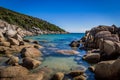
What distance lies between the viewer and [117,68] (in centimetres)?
1336

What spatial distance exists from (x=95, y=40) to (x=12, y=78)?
22916 millimetres

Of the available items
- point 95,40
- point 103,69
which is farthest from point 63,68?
point 95,40

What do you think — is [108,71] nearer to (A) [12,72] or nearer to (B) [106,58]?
(A) [12,72]

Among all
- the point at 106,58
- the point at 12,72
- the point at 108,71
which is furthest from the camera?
the point at 106,58

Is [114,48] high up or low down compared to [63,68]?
up

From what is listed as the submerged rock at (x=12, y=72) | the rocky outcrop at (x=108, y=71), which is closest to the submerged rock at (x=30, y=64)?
the submerged rock at (x=12, y=72)

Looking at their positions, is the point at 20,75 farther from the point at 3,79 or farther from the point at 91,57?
the point at 91,57

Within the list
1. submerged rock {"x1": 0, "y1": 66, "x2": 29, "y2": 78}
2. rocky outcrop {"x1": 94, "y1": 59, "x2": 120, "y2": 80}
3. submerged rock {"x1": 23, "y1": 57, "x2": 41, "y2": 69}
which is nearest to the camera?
rocky outcrop {"x1": 94, "y1": 59, "x2": 120, "y2": 80}

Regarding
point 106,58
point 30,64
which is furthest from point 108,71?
point 106,58

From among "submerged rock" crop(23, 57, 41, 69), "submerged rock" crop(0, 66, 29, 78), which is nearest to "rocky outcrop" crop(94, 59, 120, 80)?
"submerged rock" crop(0, 66, 29, 78)

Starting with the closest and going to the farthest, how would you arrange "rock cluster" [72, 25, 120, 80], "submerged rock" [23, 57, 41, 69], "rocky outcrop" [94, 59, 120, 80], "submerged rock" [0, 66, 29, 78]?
"rocky outcrop" [94, 59, 120, 80], "rock cluster" [72, 25, 120, 80], "submerged rock" [0, 66, 29, 78], "submerged rock" [23, 57, 41, 69]

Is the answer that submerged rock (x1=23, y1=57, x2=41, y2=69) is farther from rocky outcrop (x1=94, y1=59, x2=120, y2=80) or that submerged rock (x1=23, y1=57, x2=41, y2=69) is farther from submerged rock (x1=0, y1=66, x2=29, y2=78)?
rocky outcrop (x1=94, y1=59, x2=120, y2=80)

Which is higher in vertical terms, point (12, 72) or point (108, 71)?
point (108, 71)

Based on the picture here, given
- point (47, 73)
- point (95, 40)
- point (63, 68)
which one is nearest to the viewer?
point (47, 73)
